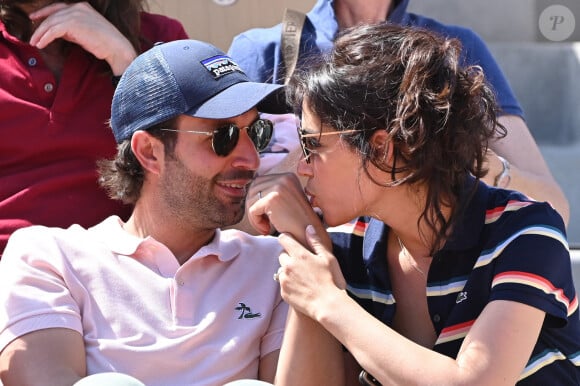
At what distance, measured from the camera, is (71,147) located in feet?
9.41

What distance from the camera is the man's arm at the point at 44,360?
2252 mm

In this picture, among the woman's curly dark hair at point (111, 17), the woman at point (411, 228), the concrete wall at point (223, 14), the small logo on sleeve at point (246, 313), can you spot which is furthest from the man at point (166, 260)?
the concrete wall at point (223, 14)

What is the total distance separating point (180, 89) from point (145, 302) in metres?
0.56

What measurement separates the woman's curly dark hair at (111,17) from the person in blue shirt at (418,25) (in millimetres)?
445

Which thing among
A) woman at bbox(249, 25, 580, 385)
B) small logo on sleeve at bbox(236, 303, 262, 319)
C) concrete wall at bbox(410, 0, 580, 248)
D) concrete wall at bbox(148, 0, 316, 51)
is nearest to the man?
small logo on sleeve at bbox(236, 303, 262, 319)

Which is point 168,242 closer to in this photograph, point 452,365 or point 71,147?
point 71,147

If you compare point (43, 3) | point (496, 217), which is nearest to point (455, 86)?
point (496, 217)

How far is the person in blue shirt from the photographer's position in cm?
307

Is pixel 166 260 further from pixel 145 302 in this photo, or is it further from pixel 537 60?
pixel 537 60

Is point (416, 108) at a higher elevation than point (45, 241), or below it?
higher

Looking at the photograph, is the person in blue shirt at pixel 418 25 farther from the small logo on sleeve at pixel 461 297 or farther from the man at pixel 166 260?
the small logo on sleeve at pixel 461 297

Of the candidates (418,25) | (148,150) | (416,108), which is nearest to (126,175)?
(148,150)

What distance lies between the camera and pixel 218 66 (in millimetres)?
2641

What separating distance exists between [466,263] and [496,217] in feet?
0.44
